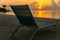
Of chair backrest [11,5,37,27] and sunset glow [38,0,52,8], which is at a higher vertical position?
chair backrest [11,5,37,27]

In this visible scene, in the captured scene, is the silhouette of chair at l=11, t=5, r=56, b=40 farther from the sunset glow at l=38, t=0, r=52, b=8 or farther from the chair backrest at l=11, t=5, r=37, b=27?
the sunset glow at l=38, t=0, r=52, b=8

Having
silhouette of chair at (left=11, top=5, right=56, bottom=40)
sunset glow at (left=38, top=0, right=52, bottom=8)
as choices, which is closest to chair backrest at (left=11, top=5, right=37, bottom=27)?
silhouette of chair at (left=11, top=5, right=56, bottom=40)

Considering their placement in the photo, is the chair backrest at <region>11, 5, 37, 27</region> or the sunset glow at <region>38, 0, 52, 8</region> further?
→ the sunset glow at <region>38, 0, 52, 8</region>

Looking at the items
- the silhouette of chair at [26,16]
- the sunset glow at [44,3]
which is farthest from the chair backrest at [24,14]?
the sunset glow at [44,3]

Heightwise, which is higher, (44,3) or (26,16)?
(26,16)

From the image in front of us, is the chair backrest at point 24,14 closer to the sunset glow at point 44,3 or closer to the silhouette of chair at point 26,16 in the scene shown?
the silhouette of chair at point 26,16

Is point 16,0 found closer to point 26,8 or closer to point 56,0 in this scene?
point 56,0

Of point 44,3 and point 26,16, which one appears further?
point 44,3

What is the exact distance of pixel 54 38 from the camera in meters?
5.40

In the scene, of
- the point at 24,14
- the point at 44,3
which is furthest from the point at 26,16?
the point at 44,3

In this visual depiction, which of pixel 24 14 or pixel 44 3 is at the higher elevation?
pixel 24 14

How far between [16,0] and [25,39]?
18.1 metres

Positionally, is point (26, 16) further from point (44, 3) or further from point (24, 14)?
point (44, 3)

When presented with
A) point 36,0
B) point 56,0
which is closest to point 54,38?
point 56,0
